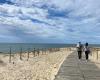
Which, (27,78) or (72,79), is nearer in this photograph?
(72,79)

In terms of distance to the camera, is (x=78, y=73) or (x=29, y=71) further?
(x=29, y=71)

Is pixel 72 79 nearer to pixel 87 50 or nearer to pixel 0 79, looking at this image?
pixel 0 79

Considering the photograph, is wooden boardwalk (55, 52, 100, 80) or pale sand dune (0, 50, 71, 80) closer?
wooden boardwalk (55, 52, 100, 80)

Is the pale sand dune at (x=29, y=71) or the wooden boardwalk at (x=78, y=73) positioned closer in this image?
the wooden boardwalk at (x=78, y=73)

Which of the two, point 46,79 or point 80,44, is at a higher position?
point 80,44

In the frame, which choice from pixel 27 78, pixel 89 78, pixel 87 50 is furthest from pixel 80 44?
pixel 89 78

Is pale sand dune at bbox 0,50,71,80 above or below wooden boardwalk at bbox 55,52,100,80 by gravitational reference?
below

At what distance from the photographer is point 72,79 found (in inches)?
441

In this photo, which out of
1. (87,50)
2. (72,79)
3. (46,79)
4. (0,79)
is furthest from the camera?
(87,50)

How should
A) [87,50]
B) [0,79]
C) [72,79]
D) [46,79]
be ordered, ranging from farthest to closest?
[87,50] → [0,79] → [46,79] → [72,79]

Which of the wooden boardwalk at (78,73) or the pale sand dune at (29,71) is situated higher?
the wooden boardwalk at (78,73)

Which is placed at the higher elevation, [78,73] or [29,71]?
[78,73]

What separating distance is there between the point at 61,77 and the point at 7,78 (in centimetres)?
596

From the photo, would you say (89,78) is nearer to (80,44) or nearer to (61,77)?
(61,77)
